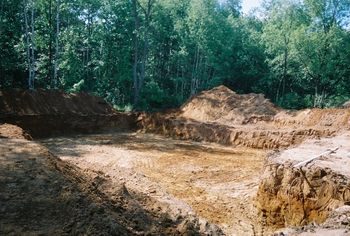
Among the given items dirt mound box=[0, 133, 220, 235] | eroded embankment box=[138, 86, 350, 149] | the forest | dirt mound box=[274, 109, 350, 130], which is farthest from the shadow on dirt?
the forest

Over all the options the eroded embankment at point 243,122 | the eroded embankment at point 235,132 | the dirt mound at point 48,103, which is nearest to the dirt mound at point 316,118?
the eroded embankment at point 243,122

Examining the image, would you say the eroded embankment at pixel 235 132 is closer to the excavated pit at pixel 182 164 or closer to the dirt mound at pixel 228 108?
the excavated pit at pixel 182 164

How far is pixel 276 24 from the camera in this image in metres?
36.5

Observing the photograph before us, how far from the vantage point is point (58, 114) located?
72.7 feet

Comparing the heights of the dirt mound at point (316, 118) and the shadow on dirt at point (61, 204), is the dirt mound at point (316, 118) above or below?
above

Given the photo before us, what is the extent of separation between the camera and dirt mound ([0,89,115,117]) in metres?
20.9

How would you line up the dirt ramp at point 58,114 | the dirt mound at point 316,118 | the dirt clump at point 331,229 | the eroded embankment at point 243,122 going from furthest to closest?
the dirt ramp at point 58,114
the dirt mound at point 316,118
the eroded embankment at point 243,122
the dirt clump at point 331,229

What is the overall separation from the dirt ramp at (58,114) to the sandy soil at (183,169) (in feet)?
4.31

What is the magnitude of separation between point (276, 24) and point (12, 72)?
25.4m

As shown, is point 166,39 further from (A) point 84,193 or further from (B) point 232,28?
(A) point 84,193

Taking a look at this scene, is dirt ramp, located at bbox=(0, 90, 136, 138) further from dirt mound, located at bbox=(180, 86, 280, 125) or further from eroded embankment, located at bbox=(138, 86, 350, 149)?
dirt mound, located at bbox=(180, 86, 280, 125)

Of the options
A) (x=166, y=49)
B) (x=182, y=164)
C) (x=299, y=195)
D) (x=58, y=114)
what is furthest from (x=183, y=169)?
(x=166, y=49)

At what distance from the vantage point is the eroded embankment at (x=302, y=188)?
793 cm

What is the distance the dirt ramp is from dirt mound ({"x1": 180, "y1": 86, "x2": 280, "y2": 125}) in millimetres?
4917
